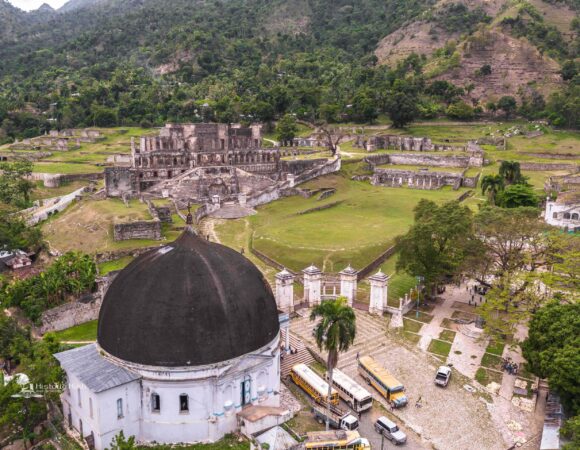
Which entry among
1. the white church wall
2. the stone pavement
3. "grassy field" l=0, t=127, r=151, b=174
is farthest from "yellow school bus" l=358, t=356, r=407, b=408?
"grassy field" l=0, t=127, r=151, b=174

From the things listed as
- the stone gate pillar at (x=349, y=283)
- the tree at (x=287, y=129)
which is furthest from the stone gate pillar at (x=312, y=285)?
the tree at (x=287, y=129)

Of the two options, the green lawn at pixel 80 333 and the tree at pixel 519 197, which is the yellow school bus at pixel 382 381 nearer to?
the green lawn at pixel 80 333

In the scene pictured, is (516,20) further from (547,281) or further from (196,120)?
(547,281)

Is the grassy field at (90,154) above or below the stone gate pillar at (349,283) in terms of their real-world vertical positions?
above

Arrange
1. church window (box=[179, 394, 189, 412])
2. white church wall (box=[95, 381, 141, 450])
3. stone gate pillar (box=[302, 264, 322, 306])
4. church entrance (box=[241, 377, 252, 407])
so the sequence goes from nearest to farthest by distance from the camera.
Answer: white church wall (box=[95, 381, 141, 450]) < church window (box=[179, 394, 189, 412]) < church entrance (box=[241, 377, 252, 407]) < stone gate pillar (box=[302, 264, 322, 306])

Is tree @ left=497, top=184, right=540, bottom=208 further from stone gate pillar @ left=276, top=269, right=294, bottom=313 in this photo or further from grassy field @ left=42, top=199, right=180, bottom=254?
grassy field @ left=42, top=199, right=180, bottom=254

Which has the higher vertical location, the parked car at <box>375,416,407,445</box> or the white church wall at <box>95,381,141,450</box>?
the white church wall at <box>95,381,141,450</box>

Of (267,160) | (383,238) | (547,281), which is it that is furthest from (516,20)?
(547,281)
